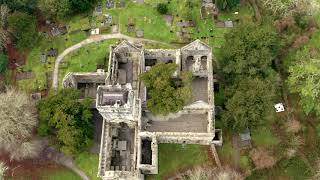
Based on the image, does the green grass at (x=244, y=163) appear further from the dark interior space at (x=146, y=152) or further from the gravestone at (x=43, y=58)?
the gravestone at (x=43, y=58)

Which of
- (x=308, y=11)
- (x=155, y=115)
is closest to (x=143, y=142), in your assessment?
(x=155, y=115)

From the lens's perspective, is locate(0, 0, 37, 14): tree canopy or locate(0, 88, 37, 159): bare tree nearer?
locate(0, 88, 37, 159): bare tree

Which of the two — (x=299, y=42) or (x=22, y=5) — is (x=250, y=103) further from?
(x=22, y=5)

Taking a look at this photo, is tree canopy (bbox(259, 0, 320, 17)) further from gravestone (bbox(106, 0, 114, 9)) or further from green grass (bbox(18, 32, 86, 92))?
green grass (bbox(18, 32, 86, 92))

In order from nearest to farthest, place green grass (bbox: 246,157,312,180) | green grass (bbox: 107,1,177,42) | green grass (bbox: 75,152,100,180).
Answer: green grass (bbox: 246,157,312,180), green grass (bbox: 75,152,100,180), green grass (bbox: 107,1,177,42)


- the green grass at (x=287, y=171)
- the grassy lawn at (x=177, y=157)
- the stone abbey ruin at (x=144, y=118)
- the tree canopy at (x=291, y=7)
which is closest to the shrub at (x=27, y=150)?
the stone abbey ruin at (x=144, y=118)

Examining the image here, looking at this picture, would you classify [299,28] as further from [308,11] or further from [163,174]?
[163,174]

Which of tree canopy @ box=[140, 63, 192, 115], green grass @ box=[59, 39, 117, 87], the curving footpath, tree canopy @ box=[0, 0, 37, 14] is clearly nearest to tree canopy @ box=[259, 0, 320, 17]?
the curving footpath
